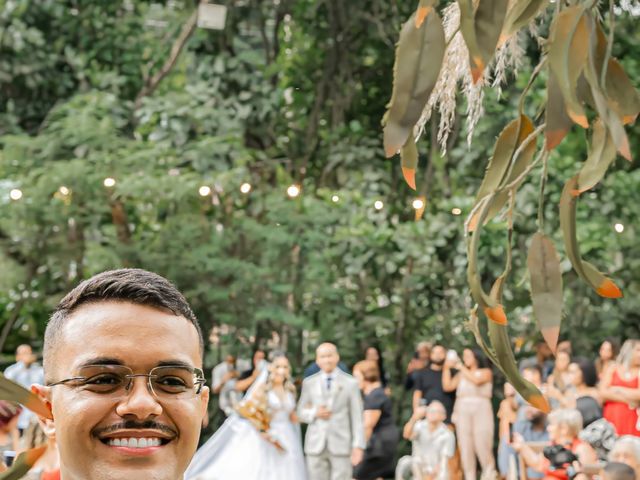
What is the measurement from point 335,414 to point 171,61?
6.34 m

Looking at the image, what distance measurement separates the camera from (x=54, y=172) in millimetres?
13164

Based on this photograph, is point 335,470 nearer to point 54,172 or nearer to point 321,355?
point 321,355

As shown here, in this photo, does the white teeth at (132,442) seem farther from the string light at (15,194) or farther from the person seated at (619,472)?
the string light at (15,194)

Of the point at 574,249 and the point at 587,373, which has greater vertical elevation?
the point at 574,249

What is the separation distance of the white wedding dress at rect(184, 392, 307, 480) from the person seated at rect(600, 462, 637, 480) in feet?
14.9

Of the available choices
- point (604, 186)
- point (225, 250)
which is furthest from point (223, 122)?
point (604, 186)

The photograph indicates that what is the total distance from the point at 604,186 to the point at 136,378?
12424 mm

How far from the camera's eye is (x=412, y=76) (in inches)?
64.1

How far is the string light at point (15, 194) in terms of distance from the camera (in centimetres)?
1308

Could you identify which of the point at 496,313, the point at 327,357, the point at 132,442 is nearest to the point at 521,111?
the point at 496,313

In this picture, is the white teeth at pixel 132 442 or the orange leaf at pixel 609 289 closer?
the white teeth at pixel 132 442

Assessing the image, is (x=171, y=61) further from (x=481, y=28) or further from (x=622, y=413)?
(x=481, y=28)

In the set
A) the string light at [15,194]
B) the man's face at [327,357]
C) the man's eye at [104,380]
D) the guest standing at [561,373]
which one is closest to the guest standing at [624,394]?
the guest standing at [561,373]

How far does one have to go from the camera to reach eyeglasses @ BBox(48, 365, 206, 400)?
5.24ft
